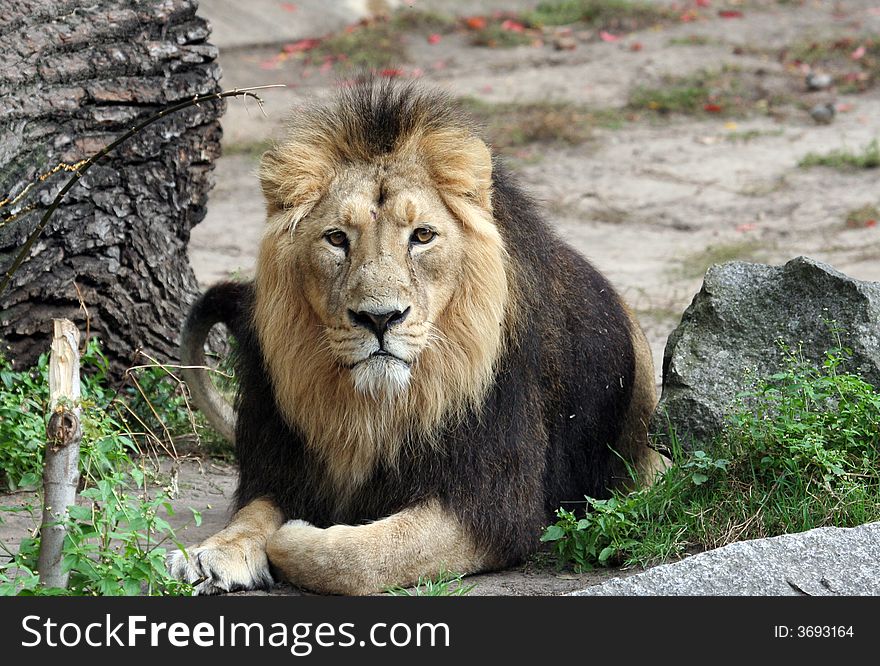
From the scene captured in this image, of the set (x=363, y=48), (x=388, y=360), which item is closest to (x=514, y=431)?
(x=388, y=360)

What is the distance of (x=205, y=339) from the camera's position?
5.59m

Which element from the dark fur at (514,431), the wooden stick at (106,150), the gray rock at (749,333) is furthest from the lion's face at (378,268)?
the gray rock at (749,333)

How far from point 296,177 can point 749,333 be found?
72.9 inches

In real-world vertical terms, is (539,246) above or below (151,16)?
below

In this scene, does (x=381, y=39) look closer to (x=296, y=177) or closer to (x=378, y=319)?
(x=296, y=177)

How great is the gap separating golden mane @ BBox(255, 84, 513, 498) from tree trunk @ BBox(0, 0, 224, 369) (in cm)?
142

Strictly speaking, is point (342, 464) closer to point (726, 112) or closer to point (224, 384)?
point (224, 384)

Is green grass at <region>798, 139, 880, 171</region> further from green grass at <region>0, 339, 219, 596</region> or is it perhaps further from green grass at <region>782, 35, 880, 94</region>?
green grass at <region>0, 339, 219, 596</region>

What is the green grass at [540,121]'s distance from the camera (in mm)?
11680

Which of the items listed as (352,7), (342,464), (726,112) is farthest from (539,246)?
(352,7)

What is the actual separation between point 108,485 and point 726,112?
939 cm

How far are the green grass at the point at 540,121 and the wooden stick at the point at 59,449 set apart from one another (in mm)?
8108

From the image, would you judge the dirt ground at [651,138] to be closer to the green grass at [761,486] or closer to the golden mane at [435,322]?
the golden mane at [435,322]

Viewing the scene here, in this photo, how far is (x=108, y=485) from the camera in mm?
3730
